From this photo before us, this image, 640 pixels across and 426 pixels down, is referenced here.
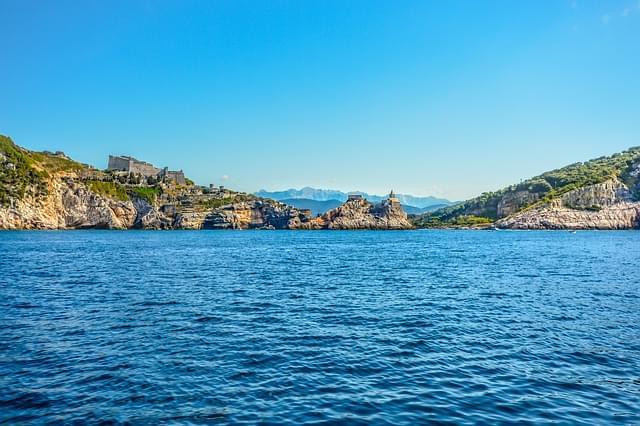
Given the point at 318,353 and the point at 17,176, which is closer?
the point at 318,353

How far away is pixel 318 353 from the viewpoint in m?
20.8

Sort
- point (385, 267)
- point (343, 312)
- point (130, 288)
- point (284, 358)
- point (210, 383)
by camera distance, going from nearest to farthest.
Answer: point (210, 383), point (284, 358), point (343, 312), point (130, 288), point (385, 267)

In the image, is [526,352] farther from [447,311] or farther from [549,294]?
[549,294]

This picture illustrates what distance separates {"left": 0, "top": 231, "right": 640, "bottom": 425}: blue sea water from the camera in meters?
14.7

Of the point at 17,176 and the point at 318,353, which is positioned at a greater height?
the point at 17,176

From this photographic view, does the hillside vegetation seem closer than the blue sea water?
No

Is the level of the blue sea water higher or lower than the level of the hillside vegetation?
lower

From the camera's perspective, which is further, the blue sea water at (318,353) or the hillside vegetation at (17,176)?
the hillside vegetation at (17,176)

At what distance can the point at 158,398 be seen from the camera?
50.9 ft

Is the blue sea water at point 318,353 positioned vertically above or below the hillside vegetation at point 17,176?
below

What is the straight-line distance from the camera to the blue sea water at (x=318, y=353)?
14.7m

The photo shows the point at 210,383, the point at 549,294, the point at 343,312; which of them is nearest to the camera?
the point at 210,383

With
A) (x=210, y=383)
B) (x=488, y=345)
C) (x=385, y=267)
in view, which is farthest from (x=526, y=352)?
(x=385, y=267)

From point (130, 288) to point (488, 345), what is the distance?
103 feet
